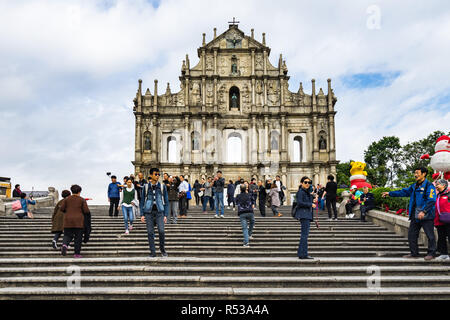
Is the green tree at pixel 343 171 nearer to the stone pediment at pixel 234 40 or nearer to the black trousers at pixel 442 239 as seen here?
the stone pediment at pixel 234 40

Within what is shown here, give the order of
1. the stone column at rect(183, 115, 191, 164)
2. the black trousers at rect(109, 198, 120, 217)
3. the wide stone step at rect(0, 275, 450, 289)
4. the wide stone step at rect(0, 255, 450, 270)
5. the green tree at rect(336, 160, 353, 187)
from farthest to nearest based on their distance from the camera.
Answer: the green tree at rect(336, 160, 353, 187) → the stone column at rect(183, 115, 191, 164) → the black trousers at rect(109, 198, 120, 217) → the wide stone step at rect(0, 255, 450, 270) → the wide stone step at rect(0, 275, 450, 289)

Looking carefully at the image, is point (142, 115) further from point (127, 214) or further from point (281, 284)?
point (281, 284)

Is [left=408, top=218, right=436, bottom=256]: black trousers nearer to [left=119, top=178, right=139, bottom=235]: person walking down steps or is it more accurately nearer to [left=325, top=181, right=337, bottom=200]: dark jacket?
[left=325, top=181, right=337, bottom=200]: dark jacket

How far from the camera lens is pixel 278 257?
30.3ft

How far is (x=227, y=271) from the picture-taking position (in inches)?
314

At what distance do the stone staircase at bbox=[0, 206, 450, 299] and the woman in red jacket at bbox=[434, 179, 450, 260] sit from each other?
0.34 meters

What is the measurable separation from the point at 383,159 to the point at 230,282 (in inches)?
2051

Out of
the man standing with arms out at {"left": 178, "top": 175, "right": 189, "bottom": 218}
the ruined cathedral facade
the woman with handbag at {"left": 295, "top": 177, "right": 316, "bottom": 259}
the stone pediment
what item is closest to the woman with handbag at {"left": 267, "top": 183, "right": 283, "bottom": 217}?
the man standing with arms out at {"left": 178, "top": 175, "right": 189, "bottom": 218}

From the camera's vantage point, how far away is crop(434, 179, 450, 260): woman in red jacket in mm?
8258

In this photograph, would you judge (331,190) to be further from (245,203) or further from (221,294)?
(221,294)

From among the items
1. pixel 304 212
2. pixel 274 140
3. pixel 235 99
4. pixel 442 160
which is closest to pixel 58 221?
pixel 304 212

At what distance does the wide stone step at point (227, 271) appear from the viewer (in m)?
7.91
